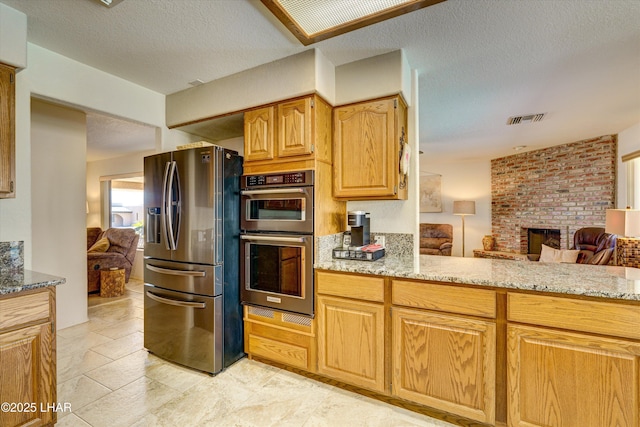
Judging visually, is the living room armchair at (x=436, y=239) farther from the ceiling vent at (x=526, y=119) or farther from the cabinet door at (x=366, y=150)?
the cabinet door at (x=366, y=150)

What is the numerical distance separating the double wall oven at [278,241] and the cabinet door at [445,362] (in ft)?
2.32

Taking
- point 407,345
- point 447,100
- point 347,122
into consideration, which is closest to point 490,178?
point 447,100

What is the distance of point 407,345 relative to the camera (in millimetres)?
1865

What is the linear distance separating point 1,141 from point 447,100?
3.58 metres

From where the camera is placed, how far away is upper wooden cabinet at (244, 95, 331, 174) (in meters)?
2.22

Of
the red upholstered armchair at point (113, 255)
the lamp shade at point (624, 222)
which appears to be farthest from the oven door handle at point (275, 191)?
the red upholstered armchair at point (113, 255)

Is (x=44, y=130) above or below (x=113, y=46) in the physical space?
below

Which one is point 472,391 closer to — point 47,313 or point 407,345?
point 407,345

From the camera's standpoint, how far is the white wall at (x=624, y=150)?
386 cm

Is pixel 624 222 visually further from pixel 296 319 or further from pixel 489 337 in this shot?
pixel 296 319

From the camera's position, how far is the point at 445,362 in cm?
176

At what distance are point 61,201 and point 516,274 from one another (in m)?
4.48

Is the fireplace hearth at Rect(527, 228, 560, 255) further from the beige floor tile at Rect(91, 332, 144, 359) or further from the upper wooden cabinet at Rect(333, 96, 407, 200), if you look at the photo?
the beige floor tile at Rect(91, 332, 144, 359)

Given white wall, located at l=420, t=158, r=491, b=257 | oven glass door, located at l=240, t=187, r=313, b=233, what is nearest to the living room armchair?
white wall, located at l=420, t=158, r=491, b=257
